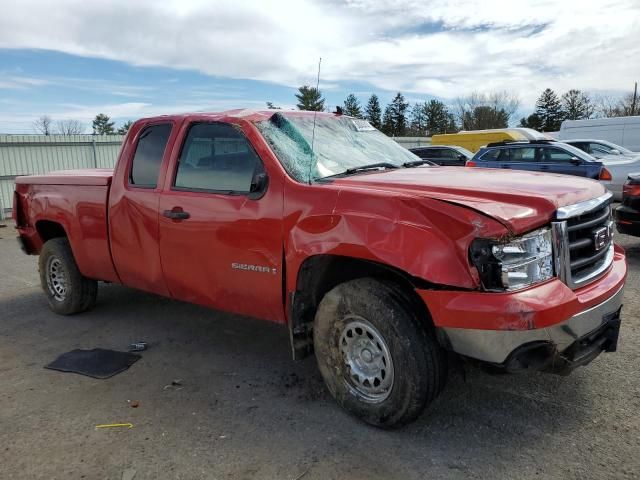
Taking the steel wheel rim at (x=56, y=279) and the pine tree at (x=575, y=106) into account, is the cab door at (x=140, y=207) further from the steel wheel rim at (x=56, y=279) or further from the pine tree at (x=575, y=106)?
the pine tree at (x=575, y=106)

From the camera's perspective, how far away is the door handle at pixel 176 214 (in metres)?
3.91

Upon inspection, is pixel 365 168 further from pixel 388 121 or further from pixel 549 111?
pixel 549 111

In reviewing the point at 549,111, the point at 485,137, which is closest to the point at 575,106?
the point at 549,111

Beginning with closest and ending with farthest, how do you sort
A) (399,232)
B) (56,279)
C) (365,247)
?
(399,232)
(365,247)
(56,279)

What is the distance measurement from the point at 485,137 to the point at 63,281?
69.3 ft

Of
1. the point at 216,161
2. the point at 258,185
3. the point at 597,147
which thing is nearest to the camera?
the point at 258,185

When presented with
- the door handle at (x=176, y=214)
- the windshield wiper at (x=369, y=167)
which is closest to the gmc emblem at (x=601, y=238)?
the windshield wiper at (x=369, y=167)

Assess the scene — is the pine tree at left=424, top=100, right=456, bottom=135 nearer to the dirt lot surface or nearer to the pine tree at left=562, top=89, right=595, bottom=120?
the pine tree at left=562, top=89, right=595, bottom=120

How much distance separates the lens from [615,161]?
12.8m

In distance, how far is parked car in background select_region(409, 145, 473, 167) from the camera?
19.7 metres

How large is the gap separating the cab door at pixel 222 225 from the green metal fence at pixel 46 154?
12.9 meters

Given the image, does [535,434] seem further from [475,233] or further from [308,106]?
[308,106]

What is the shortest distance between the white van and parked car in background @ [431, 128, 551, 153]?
Result: 78.1 inches

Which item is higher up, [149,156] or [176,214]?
[149,156]
